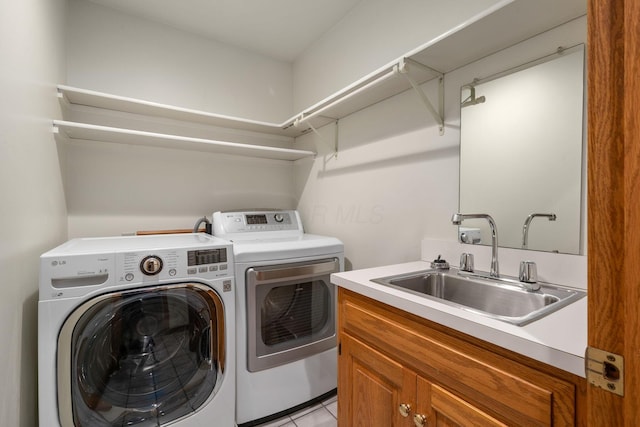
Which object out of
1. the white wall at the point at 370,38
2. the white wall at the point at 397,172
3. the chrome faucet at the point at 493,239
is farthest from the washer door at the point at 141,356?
the white wall at the point at 370,38

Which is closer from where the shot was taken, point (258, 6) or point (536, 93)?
point (536, 93)

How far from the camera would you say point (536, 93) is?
1161 mm

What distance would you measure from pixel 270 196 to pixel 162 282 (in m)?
1.44

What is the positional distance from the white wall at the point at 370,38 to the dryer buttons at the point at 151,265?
169 centimetres

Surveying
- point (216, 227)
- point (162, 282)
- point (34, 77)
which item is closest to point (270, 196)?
point (216, 227)

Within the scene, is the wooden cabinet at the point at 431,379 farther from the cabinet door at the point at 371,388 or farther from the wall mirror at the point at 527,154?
the wall mirror at the point at 527,154

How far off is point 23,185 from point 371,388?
1.61m

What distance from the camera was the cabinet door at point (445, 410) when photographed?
0.74m

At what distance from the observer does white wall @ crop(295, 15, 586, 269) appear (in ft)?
4.50

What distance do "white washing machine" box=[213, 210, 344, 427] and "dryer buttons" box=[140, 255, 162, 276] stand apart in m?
0.37

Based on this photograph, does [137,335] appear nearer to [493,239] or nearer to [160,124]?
[160,124]

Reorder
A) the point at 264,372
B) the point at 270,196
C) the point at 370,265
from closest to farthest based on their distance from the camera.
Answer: the point at 264,372, the point at 370,265, the point at 270,196

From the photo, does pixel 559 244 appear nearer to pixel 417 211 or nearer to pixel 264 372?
pixel 417 211

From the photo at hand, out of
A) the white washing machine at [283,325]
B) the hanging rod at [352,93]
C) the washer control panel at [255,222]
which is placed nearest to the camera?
the hanging rod at [352,93]
